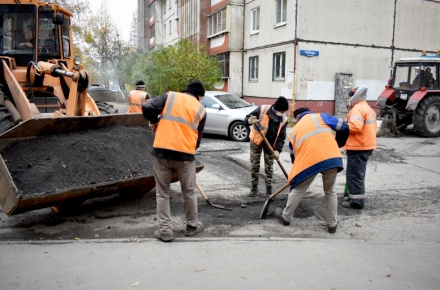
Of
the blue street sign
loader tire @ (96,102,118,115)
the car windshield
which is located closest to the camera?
loader tire @ (96,102,118,115)

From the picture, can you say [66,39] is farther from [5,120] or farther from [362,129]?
[362,129]

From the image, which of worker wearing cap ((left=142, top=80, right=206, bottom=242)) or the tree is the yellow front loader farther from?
the tree

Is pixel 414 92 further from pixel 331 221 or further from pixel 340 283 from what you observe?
pixel 340 283

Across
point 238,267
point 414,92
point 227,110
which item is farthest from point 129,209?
point 414,92

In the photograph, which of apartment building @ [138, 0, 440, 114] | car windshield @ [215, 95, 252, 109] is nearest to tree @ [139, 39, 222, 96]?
apartment building @ [138, 0, 440, 114]

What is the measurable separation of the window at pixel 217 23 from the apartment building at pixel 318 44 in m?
0.11

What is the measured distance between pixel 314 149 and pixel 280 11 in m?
14.8

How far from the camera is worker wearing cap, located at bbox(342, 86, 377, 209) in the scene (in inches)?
223

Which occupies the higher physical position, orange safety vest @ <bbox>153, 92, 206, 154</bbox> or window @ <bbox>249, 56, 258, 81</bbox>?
window @ <bbox>249, 56, 258, 81</bbox>

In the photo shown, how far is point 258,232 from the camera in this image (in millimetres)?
4805

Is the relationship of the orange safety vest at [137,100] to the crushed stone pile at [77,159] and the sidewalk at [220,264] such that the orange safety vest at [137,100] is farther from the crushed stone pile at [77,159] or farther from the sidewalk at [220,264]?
the sidewalk at [220,264]

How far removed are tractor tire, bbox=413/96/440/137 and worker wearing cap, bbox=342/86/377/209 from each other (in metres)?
Result: 7.69

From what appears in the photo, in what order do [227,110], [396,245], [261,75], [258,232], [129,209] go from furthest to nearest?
[261,75] < [227,110] < [129,209] < [258,232] < [396,245]

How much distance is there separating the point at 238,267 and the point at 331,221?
1.61 meters
